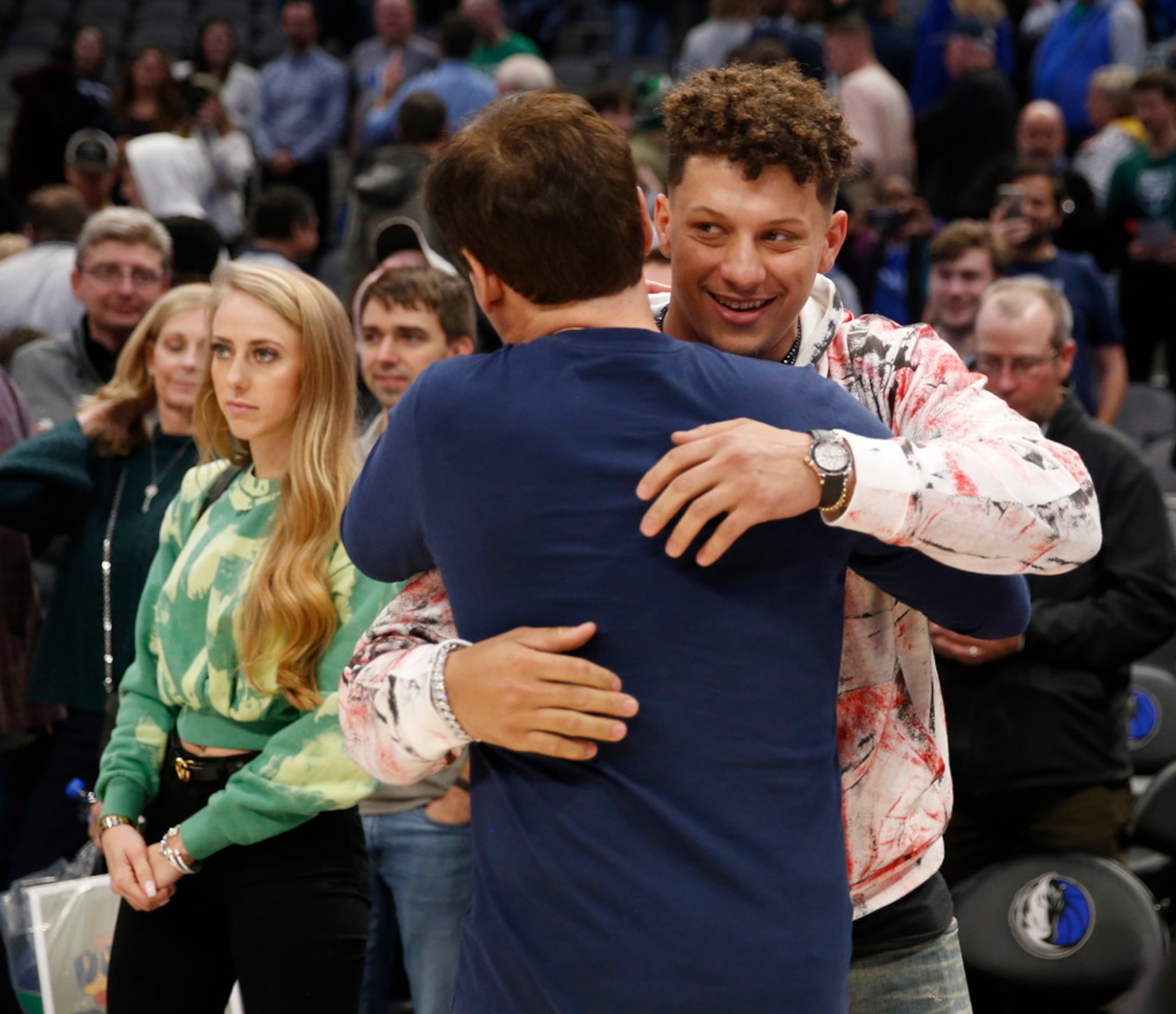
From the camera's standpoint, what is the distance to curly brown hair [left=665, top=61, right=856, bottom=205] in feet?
5.42

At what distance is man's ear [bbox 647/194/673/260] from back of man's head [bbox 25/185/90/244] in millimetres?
4484

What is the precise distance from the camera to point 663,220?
1860 millimetres

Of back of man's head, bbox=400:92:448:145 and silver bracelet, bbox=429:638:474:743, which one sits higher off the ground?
back of man's head, bbox=400:92:448:145

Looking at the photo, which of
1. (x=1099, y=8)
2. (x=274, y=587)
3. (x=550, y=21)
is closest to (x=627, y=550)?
(x=274, y=587)

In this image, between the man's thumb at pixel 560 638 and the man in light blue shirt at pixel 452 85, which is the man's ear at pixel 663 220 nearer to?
the man's thumb at pixel 560 638

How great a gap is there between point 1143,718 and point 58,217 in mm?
4339

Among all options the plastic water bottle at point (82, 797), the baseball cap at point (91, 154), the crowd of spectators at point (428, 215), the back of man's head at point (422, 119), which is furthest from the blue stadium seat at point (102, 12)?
the plastic water bottle at point (82, 797)

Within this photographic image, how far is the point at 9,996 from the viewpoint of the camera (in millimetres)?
3662

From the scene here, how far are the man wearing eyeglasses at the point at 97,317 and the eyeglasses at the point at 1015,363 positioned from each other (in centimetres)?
231

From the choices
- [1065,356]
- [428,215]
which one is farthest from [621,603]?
[1065,356]

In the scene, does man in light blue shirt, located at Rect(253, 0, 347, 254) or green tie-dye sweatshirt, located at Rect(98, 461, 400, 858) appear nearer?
green tie-dye sweatshirt, located at Rect(98, 461, 400, 858)

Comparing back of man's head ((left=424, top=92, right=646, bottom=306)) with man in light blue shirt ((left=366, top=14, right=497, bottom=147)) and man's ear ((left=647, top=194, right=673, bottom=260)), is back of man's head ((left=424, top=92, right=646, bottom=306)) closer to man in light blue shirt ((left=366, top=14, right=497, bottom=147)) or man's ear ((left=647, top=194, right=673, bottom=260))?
man's ear ((left=647, top=194, right=673, bottom=260))

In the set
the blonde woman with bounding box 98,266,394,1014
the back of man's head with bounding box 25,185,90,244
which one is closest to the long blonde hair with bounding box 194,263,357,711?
the blonde woman with bounding box 98,266,394,1014

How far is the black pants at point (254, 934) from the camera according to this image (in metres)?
2.35
